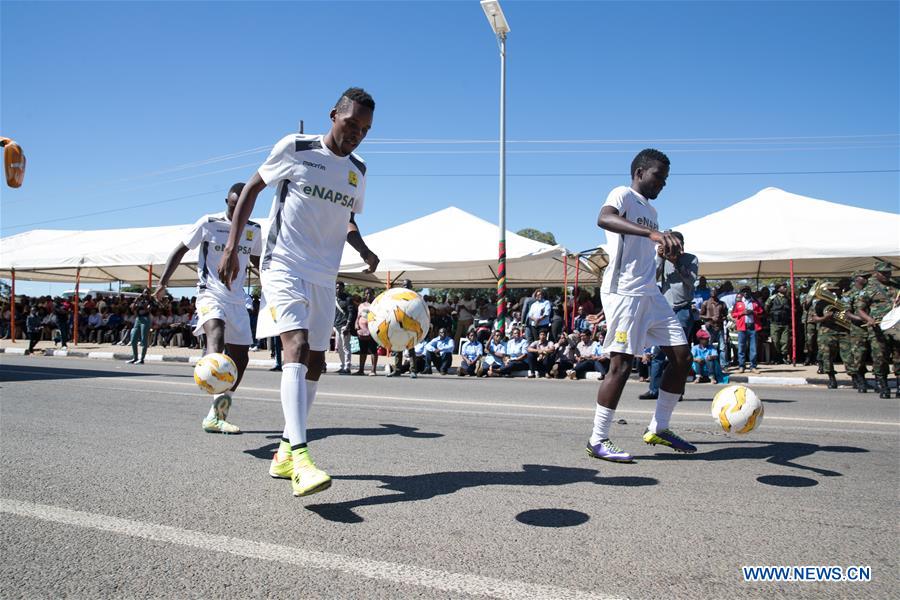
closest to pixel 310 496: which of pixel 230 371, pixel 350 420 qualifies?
pixel 230 371

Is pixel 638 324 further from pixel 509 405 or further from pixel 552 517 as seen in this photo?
pixel 509 405

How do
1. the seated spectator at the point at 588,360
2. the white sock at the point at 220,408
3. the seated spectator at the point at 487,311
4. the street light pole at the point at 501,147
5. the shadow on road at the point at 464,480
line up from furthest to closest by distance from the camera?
the seated spectator at the point at 487,311, the street light pole at the point at 501,147, the seated spectator at the point at 588,360, the white sock at the point at 220,408, the shadow on road at the point at 464,480

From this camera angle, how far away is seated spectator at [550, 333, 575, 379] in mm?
14461

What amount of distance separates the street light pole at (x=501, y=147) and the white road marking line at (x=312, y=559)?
14.5m

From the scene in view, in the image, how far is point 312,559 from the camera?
2518 millimetres

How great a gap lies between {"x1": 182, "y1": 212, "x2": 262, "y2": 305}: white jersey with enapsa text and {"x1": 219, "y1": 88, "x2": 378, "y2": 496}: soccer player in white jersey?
82.4 inches

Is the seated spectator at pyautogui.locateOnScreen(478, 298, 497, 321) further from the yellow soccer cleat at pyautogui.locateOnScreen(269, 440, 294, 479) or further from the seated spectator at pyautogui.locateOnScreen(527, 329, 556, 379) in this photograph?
the yellow soccer cleat at pyautogui.locateOnScreen(269, 440, 294, 479)

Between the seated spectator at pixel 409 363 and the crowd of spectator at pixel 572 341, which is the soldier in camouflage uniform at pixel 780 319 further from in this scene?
the seated spectator at pixel 409 363

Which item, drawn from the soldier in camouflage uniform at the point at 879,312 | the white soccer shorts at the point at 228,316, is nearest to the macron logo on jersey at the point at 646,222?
the white soccer shorts at the point at 228,316

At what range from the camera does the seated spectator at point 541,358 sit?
14695 mm

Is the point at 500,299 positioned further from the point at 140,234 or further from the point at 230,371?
the point at 140,234

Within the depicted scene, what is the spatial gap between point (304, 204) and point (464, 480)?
1898mm

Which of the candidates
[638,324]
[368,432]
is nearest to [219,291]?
[368,432]

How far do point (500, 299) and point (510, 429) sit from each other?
11640 mm
